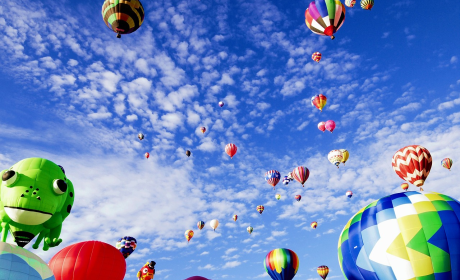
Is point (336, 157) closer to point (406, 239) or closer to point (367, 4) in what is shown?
point (367, 4)

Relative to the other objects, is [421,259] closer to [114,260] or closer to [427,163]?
[427,163]

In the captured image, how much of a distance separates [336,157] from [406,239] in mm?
24387

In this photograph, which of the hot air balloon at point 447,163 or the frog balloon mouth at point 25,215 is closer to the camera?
the frog balloon mouth at point 25,215

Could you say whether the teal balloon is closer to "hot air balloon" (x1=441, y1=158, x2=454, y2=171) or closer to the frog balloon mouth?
the frog balloon mouth

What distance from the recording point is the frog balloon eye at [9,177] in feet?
34.5

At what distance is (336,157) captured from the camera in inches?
1403

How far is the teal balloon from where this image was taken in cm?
729

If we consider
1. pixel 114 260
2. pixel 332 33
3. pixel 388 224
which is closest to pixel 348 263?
pixel 388 224

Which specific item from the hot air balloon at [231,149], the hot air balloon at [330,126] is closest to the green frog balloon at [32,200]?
the hot air balloon at [231,149]

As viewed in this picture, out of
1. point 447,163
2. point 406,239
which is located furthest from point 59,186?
point 447,163

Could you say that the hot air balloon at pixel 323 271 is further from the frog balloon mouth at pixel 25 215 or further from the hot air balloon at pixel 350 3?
the frog balloon mouth at pixel 25 215

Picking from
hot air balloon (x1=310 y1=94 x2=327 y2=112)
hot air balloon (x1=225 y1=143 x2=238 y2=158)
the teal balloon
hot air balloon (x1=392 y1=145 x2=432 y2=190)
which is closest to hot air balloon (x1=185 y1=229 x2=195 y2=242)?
hot air balloon (x1=225 y1=143 x2=238 y2=158)

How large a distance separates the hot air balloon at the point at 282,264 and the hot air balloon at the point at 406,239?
12.9 metres

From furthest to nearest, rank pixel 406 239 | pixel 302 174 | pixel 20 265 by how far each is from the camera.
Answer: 1. pixel 302 174
2. pixel 406 239
3. pixel 20 265
